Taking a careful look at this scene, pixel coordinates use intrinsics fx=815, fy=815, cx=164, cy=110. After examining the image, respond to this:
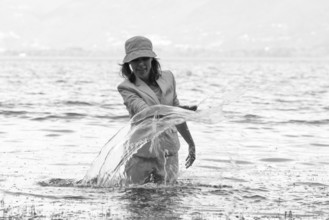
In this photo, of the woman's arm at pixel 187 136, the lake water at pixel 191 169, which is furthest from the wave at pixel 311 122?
the woman's arm at pixel 187 136

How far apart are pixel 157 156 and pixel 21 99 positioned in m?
21.7

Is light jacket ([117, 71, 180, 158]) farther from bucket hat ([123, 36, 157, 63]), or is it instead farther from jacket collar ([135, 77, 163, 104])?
bucket hat ([123, 36, 157, 63])

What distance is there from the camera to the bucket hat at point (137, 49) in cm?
865

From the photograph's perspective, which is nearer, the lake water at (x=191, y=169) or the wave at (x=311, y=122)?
the lake water at (x=191, y=169)

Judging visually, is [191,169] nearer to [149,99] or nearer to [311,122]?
[149,99]

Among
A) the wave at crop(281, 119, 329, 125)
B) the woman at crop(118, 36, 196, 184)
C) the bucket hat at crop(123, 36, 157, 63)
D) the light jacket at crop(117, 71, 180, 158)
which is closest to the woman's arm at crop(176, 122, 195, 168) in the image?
the woman at crop(118, 36, 196, 184)

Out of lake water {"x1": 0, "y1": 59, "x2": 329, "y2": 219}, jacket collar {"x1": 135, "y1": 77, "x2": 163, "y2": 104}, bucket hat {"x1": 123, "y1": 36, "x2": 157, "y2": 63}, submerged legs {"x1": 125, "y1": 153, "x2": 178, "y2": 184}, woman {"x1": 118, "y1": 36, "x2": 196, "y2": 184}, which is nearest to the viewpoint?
bucket hat {"x1": 123, "y1": 36, "x2": 157, "y2": 63}

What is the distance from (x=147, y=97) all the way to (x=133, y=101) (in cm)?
18

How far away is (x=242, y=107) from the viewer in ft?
89.2

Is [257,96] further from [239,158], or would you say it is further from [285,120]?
[239,158]

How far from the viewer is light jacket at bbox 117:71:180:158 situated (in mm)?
8820

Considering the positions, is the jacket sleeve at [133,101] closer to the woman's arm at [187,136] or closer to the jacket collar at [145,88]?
the jacket collar at [145,88]

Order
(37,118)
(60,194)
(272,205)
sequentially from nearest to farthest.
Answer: (272,205) < (60,194) < (37,118)

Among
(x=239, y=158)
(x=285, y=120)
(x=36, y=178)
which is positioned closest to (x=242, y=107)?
(x=285, y=120)
